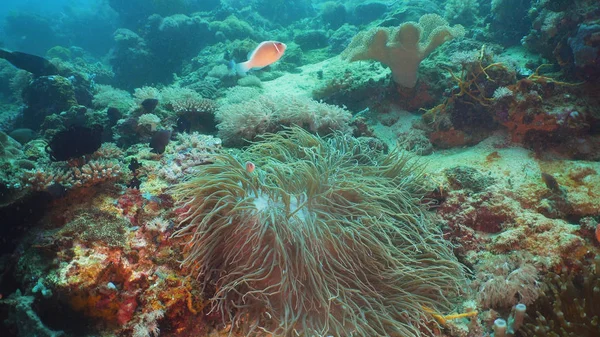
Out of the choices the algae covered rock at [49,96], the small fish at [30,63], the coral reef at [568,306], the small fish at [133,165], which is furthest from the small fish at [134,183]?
the small fish at [30,63]

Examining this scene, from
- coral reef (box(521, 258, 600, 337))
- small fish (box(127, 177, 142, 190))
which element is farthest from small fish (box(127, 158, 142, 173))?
coral reef (box(521, 258, 600, 337))

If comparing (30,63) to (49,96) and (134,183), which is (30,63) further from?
(134,183)

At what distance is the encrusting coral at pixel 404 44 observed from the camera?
5.52m

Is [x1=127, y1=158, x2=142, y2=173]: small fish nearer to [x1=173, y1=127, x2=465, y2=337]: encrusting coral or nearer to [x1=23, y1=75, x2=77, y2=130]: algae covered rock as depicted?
[x1=173, y1=127, x2=465, y2=337]: encrusting coral

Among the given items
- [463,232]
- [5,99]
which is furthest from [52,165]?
[5,99]

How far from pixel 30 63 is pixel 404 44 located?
34.3ft

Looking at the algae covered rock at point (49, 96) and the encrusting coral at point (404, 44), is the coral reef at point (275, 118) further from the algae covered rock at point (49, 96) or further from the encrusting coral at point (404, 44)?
the algae covered rock at point (49, 96)

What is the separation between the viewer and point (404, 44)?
5.63 metres

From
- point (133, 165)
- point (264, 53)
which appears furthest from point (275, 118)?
point (133, 165)

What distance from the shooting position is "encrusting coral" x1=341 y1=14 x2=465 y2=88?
217 inches

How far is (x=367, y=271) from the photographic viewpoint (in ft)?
8.91

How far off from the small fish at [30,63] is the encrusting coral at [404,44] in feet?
30.3

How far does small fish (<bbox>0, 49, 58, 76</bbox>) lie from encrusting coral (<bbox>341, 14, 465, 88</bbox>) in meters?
9.24

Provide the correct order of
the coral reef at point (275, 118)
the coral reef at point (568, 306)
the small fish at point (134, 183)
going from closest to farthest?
the coral reef at point (568, 306)
the small fish at point (134, 183)
the coral reef at point (275, 118)
